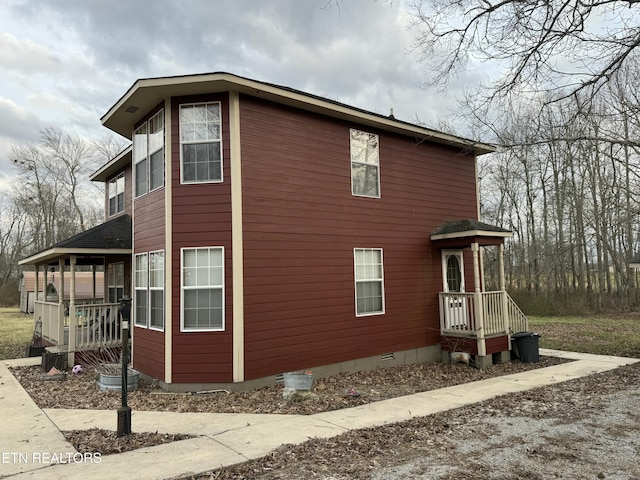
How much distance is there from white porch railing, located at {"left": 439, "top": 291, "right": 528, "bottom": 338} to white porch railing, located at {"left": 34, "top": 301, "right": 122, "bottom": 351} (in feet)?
26.4

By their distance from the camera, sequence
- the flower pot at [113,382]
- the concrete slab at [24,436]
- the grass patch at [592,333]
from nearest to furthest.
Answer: the concrete slab at [24,436] → the flower pot at [113,382] → the grass patch at [592,333]

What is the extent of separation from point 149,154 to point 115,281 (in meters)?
5.56

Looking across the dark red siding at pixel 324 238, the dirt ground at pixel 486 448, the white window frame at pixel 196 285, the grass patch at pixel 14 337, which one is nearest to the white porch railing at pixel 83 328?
the grass patch at pixel 14 337

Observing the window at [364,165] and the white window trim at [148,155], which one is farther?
the window at [364,165]

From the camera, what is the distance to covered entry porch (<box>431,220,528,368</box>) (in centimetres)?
989

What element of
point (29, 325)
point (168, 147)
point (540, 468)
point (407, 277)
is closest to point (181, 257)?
point (168, 147)

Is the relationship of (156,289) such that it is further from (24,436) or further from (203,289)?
(24,436)

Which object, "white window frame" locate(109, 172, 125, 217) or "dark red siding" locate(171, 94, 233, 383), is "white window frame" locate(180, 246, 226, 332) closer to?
"dark red siding" locate(171, 94, 233, 383)

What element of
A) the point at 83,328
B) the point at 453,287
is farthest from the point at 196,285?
the point at 453,287

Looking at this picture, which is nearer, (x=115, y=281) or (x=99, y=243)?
(x=99, y=243)

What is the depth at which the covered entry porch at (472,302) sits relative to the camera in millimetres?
9891

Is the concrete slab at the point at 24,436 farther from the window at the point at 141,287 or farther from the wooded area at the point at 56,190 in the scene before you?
the wooded area at the point at 56,190

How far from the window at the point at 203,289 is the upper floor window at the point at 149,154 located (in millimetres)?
1822

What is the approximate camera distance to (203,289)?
310 inches
